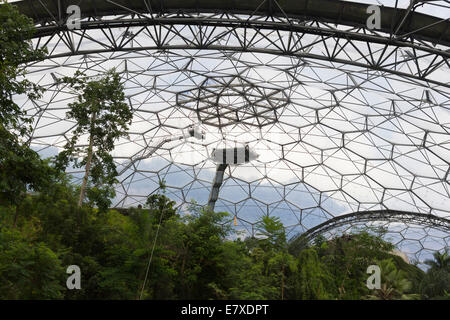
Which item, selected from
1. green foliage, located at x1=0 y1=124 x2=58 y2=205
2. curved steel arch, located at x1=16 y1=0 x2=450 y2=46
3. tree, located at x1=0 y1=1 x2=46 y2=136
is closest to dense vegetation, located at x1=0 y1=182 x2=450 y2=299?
green foliage, located at x1=0 y1=124 x2=58 y2=205

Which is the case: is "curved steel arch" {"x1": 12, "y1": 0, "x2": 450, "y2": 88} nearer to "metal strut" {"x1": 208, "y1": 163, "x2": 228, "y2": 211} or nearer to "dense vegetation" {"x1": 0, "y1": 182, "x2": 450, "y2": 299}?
"dense vegetation" {"x1": 0, "y1": 182, "x2": 450, "y2": 299}

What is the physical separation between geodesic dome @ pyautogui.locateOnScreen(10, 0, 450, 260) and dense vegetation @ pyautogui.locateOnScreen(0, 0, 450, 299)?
1031cm

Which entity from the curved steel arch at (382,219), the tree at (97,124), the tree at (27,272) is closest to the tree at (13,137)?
the tree at (27,272)

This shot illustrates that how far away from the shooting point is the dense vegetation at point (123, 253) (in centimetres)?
962

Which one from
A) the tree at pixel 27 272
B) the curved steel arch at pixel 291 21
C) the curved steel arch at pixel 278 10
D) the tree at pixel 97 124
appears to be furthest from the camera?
the curved steel arch at pixel 291 21

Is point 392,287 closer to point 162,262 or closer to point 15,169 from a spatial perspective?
point 162,262

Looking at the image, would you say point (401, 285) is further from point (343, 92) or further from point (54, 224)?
point (343, 92)

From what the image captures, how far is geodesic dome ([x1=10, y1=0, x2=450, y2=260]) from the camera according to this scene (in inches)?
754

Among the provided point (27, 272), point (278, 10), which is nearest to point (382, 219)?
→ point (278, 10)

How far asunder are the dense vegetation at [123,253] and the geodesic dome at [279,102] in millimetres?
10314

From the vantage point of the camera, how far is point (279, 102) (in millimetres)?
37000

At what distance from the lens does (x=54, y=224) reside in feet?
42.4

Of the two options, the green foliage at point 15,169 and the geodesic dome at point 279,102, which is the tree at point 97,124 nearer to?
the geodesic dome at point 279,102

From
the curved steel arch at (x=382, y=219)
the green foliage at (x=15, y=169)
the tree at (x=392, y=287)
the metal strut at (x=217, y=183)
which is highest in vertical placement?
the metal strut at (x=217, y=183)
